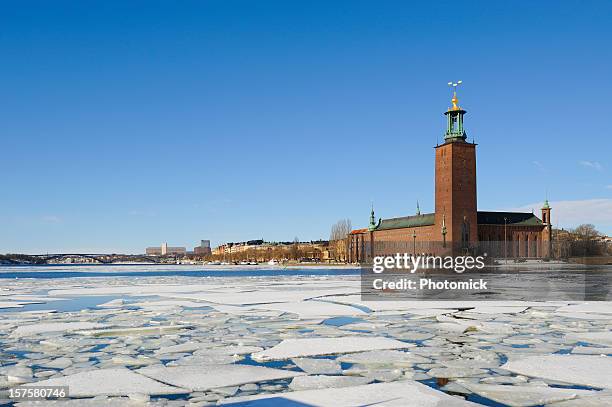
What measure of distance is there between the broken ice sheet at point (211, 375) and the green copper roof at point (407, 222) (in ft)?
392

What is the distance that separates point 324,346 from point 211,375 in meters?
2.49

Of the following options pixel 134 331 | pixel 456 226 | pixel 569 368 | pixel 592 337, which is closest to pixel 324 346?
pixel 569 368

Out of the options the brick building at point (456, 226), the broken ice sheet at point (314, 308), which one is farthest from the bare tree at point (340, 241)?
the broken ice sheet at point (314, 308)

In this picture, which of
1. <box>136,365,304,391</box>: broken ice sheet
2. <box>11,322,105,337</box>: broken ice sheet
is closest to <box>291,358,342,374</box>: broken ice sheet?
<box>136,365,304,391</box>: broken ice sheet

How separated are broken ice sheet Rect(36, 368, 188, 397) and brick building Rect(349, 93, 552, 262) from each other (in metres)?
84.1

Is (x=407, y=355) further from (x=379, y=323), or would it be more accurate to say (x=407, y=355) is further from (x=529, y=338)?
(x=379, y=323)

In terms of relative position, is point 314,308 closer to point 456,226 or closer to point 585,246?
point 456,226

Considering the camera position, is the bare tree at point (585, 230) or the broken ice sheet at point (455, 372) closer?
the broken ice sheet at point (455, 372)

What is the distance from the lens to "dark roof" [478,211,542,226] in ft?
424

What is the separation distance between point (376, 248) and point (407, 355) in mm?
138860

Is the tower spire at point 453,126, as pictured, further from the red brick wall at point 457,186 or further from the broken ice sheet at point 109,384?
the broken ice sheet at point 109,384

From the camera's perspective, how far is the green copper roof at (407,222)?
128 metres

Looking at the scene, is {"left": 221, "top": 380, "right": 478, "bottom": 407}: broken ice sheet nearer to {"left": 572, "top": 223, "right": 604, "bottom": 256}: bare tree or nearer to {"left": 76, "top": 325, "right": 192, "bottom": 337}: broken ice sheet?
{"left": 76, "top": 325, "right": 192, "bottom": 337}: broken ice sheet

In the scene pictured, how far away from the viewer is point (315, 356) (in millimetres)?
8305
